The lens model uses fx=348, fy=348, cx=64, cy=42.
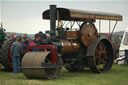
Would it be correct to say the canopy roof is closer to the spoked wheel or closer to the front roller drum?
the spoked wheel

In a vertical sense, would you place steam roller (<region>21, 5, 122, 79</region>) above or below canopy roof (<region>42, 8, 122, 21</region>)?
below

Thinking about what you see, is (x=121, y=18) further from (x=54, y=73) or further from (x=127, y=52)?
(x=54, y=73)

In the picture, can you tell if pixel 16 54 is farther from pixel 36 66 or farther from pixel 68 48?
pixel 36 66

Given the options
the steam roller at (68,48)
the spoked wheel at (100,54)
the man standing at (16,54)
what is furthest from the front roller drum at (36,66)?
the spoked wheel at (100,54)

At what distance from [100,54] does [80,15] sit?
1666 millimetres

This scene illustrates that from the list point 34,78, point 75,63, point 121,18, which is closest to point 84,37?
point 75,63

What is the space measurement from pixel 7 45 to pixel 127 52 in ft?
17.6

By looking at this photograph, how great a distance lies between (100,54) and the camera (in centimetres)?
1191

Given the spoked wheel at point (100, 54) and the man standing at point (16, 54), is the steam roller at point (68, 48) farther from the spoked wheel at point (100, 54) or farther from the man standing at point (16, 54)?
the man standing at point (16, 54)

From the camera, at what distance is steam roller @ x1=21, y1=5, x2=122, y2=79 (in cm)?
948

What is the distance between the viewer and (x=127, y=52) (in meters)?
14.7

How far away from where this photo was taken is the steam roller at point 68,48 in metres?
9.48

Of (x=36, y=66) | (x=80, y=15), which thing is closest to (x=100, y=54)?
(x=80, y=15)

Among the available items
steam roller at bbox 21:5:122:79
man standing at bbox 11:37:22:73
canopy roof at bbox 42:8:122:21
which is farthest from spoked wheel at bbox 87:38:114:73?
man standing at bbox 11:37:22:73
